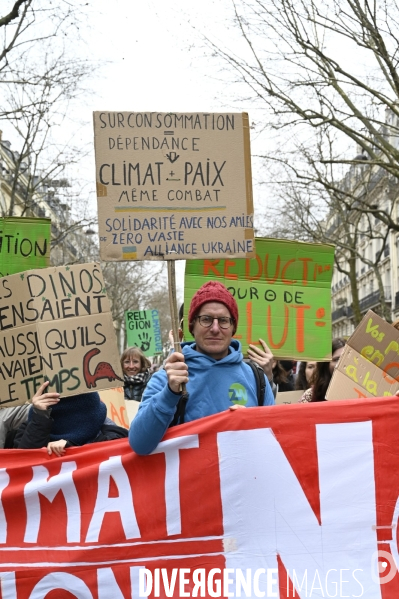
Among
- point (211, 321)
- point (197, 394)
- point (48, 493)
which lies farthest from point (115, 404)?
point (211, 321)

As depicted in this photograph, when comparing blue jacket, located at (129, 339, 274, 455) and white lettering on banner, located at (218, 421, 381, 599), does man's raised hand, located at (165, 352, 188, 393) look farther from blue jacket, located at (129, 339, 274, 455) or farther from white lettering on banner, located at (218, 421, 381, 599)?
white lettering on banner, located at (218, 421, 381, 599)

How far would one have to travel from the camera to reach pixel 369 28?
12062 millimetres

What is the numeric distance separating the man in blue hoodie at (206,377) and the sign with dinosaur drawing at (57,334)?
0.54 metres

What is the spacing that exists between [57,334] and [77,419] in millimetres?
431

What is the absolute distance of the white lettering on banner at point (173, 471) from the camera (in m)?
3.53

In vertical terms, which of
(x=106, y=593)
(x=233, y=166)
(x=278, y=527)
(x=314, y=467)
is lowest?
(x=106, y=593)

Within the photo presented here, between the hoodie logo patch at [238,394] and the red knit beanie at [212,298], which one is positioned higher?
the red knit beanie at [212,298]

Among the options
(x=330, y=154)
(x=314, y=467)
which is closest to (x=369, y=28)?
(x=330, y=154)

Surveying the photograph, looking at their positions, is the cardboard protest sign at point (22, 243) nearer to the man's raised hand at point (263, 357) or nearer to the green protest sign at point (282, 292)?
the green protest sign at point (282, 292)

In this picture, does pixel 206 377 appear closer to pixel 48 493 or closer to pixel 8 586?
pixel 48 493

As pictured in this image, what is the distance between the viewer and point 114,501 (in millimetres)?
3664

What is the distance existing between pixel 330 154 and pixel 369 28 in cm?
737

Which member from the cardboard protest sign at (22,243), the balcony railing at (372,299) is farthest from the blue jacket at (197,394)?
the balcony railing at (372,299)

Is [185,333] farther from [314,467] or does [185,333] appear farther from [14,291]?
[314,467]
